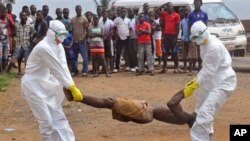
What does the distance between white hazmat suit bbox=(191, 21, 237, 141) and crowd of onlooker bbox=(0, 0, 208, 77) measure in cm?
702

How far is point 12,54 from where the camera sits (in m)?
17.3

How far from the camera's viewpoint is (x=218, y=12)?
1936 cm

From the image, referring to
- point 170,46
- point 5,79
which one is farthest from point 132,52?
point 5,79

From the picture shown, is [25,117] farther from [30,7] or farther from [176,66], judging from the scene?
[30,7]

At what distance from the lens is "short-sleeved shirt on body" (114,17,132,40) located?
16.5 metres

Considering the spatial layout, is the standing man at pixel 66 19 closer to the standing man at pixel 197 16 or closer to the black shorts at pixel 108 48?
the black shorts at pixel 108 48

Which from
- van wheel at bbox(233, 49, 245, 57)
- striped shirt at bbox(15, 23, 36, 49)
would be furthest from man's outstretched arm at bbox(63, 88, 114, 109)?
van wheel at bbox(233, 49, 245, 57)

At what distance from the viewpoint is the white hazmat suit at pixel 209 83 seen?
8117 mm

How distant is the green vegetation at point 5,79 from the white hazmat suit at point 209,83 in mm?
7022

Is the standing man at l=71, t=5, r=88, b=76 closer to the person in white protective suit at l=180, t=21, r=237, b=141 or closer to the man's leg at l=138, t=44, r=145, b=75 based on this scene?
the man's leg at l=138, t=44, r=145, b=75

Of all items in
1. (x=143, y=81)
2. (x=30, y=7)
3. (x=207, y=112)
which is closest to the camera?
(x=207, y=112)

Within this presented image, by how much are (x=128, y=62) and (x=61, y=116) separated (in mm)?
9551

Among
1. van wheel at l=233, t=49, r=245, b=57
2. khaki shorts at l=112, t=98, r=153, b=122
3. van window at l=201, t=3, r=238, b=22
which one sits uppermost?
van window at l=201, t=3, r=238, b=22

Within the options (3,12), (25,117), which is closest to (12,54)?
(3,12)
